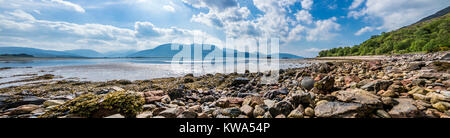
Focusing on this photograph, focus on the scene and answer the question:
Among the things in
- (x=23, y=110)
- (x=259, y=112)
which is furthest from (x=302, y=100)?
(x=23, y=110)

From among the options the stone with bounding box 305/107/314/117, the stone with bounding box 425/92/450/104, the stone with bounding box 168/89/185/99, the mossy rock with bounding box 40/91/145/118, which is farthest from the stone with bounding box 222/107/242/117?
the stone with bounding box 425/92/450/104

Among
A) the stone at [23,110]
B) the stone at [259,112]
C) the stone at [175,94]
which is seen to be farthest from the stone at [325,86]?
the stone at [23,110]

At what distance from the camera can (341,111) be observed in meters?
3.06

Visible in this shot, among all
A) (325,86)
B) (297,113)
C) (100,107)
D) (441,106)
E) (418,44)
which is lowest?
(297,113)

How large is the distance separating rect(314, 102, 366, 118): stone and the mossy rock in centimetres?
434

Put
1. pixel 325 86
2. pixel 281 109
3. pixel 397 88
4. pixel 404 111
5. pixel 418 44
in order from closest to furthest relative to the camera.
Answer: pixel 404 111
pixel 281 109
pixel 397 88
pixel 325 86
pixel 418 44

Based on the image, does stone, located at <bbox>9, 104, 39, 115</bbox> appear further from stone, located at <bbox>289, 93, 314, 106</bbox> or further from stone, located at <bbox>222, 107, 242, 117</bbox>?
stone, located at <bbox>289, 93, 314, 106</bbox>

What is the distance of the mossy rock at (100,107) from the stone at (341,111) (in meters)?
4.34

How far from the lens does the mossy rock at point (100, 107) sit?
3385 millimetres

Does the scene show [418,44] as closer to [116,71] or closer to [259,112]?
[259,112]

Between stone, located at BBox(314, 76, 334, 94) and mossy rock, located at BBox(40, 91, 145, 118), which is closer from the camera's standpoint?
mossy rock, located at BBox(40, 91, 145, 118)

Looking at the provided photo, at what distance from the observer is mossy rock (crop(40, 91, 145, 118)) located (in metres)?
3.38

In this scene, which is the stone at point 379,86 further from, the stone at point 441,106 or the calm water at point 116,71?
the calm water at point 116,71

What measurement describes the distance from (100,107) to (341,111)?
5323mm
